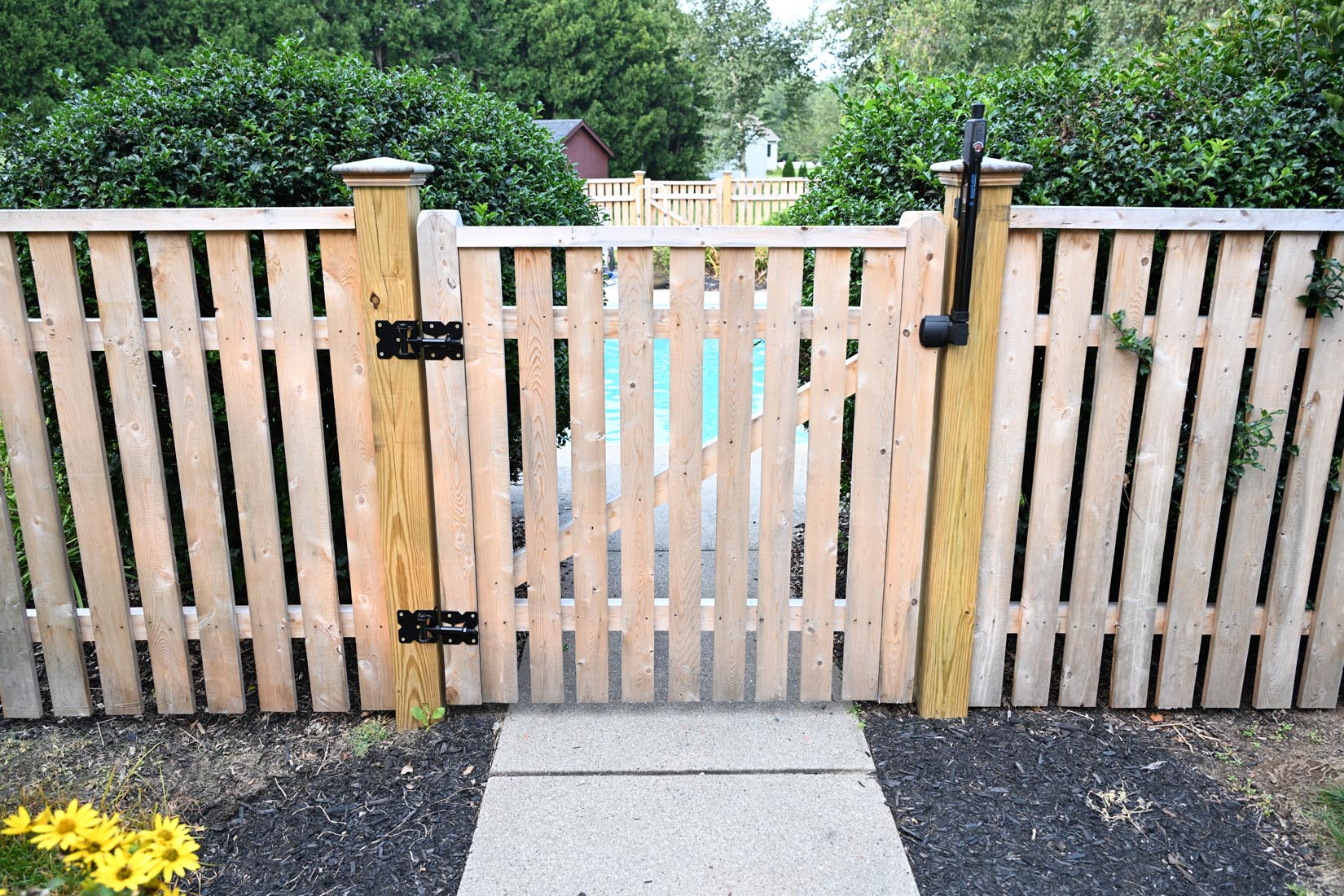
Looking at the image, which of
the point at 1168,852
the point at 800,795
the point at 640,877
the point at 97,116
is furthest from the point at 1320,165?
the point at 97,116

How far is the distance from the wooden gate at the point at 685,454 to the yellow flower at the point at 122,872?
1452 mm

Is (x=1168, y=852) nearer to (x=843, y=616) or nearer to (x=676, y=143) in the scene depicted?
(x=843, y=616)

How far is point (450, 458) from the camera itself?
2.90m

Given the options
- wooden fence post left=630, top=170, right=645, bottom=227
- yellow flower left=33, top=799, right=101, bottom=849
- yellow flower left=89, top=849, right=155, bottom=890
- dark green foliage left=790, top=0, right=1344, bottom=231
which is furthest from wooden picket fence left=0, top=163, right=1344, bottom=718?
wooden fence post left=630, top=170, right=645, bottom=227

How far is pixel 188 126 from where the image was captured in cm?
317

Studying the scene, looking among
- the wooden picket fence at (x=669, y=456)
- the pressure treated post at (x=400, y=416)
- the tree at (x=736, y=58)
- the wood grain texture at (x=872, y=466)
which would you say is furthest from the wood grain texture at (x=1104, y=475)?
the tree at (x=736, y=58)

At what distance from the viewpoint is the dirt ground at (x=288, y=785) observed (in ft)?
8.07

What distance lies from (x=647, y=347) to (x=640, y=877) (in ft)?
4.68

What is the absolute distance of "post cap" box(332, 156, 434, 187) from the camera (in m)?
2.62

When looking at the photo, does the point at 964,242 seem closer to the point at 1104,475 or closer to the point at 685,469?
the point at 1104,475

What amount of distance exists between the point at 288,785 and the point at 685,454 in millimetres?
1510

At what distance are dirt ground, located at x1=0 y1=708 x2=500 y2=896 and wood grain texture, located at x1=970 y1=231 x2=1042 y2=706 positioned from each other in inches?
62.9

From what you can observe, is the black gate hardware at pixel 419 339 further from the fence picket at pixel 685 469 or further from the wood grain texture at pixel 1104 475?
the wood grain texture at pixel 1104 475

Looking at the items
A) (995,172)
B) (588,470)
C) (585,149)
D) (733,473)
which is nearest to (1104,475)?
(995,172)
